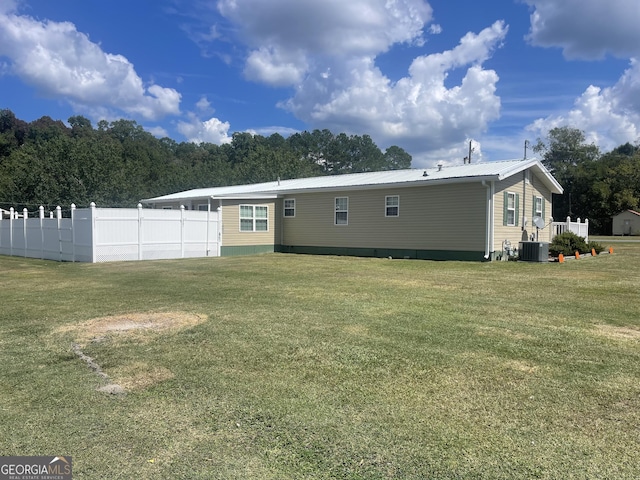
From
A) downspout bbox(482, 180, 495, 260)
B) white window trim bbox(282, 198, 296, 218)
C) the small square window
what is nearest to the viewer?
downspout bbox(482, 180, 495, 260)

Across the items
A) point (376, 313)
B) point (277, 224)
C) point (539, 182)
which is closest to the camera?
point (376, 313)

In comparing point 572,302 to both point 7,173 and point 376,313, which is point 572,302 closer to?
point 376,313

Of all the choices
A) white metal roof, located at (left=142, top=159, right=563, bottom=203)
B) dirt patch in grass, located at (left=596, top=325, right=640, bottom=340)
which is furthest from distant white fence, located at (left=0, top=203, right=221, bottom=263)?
dirt patch in grass, located at (left=596, top=325, right=640, bottom=340)

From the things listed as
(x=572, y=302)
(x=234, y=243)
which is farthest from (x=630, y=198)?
(x=572, y=302)

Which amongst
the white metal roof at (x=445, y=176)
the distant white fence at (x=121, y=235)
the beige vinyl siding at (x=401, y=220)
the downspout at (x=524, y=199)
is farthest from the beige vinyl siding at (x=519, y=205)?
the distant white fence at (x=121, y=235)

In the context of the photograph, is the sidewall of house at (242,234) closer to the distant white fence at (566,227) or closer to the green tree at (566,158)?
the distant white fence at (566,227)

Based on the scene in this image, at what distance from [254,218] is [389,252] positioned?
6242 millimetres

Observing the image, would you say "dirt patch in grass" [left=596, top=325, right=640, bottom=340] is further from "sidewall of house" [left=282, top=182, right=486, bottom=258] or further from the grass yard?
"sidewall of house" [left=282, top=182, right=486, bottom=258]

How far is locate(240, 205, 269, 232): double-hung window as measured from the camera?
64.6 feet

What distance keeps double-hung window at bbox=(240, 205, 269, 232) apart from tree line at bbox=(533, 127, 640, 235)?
44261 millimetres

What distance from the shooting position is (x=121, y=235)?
16.0 meters

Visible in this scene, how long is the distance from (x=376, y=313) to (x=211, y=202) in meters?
14.2

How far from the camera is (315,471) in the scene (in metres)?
2.55

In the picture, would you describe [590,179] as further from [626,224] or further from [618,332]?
[618,332]
